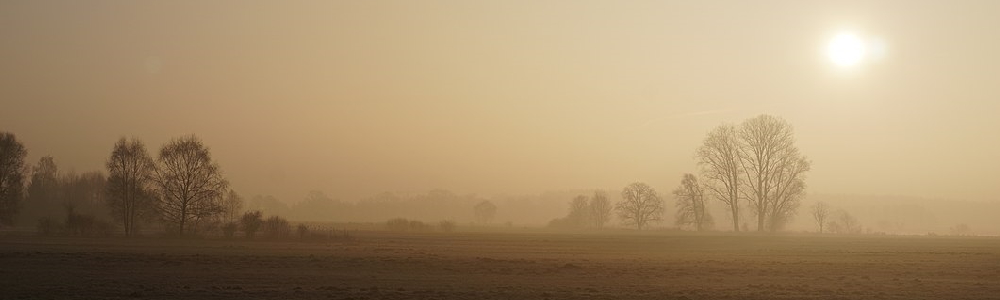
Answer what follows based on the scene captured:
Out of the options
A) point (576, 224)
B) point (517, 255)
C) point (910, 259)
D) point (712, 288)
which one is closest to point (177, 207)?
point (517, 255)

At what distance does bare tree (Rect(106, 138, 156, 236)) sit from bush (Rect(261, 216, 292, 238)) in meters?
13.8

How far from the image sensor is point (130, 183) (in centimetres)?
6688

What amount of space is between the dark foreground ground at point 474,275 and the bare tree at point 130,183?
25.3 m

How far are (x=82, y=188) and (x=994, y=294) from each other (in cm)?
13784

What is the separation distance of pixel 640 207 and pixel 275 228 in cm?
7453

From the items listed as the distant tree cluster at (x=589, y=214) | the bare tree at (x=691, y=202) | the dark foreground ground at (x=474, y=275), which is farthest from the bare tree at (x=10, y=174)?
the distant tree cluster at (x=589, y=214)

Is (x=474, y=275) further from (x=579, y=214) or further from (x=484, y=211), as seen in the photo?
(x=484, y=211)

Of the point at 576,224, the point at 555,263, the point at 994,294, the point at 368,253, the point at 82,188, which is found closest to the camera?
the point at 994,294

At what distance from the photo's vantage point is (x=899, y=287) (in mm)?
26047

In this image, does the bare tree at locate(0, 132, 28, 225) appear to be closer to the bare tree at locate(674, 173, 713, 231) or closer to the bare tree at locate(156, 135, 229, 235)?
the bare tree at locate(156, 135, 229, 235)

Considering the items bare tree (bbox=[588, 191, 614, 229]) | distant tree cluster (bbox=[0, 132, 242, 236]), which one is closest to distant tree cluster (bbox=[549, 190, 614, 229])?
bare tree (bbox=[588, 191, 614, 229])

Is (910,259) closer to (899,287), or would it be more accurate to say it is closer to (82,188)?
(899,287)

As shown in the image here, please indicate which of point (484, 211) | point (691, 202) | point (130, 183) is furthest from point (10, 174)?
point (484, 211)

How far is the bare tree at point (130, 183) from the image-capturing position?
65750 millimetres
